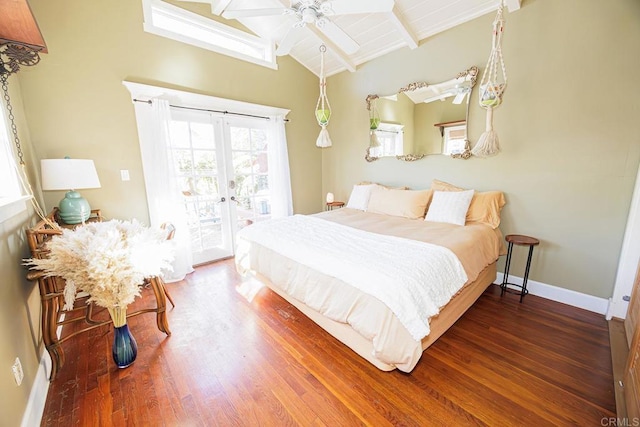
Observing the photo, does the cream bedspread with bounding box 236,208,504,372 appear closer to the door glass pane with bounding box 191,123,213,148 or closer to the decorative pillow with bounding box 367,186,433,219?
the decorative pillow with bounding box 367,186,433,219

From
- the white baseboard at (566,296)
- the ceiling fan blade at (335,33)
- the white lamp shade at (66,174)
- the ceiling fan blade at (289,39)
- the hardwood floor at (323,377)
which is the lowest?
the hardwood floor at (323,377)

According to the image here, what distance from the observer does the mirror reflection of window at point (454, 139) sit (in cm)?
284

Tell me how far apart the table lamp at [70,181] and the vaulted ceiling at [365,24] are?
1.76m

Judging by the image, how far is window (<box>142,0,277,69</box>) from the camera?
2.78 m

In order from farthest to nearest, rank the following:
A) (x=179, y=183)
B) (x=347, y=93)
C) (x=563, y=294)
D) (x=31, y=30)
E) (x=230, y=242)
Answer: (x=347, y=93) < (x=230, y=242) < (x=179, y=183) < (x=563, y=294) < (x=31, y=30)

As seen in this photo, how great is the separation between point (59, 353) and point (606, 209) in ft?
13.9

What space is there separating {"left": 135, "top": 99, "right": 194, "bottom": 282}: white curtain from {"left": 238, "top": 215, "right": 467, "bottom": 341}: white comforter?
1185 mm

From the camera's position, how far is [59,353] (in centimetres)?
160

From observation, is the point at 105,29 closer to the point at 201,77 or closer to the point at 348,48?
the point at 201,77

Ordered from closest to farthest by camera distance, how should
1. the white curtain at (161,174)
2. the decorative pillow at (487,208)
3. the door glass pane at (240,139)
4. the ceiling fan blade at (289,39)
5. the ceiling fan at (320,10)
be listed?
the ceiling fan at (320,10)
the ceiling fan blade at (289,39)
the decorative pillow at (487,208)
the white curtain at (161,174)
the door glass pane at (240,139)

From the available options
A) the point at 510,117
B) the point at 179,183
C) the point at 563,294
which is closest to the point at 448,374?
the point at 563,294

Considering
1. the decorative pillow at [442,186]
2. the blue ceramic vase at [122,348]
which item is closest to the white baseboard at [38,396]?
the blue ceramic vase at [122,348]

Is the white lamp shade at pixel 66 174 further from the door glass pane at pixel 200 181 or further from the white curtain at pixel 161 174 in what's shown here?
the door glass pane at pixel 200 181

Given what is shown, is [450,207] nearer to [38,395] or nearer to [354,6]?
[354,6]
